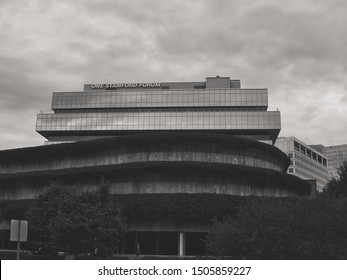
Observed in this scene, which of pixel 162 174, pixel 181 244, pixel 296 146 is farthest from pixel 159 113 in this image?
pixel 296 146

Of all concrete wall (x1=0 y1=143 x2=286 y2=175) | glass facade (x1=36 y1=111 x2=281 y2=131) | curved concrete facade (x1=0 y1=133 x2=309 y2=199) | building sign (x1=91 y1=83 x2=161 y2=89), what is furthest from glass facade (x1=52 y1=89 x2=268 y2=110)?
concrete wall (x1=0 y1=143 x2=286 y2=175)

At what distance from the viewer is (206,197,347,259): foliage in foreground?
966 inches

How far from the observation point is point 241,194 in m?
51.9

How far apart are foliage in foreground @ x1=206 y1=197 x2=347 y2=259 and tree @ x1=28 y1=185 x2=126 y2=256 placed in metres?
10.9

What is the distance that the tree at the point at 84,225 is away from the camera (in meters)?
34.5

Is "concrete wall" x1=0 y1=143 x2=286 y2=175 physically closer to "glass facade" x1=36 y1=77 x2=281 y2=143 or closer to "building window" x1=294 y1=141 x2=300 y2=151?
"glass facade" x1=36 y1=77 x2=281 y2=143

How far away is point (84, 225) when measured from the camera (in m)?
33.9

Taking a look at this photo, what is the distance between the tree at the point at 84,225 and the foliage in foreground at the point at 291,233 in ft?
35.7

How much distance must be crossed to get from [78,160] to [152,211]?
54.6 ft

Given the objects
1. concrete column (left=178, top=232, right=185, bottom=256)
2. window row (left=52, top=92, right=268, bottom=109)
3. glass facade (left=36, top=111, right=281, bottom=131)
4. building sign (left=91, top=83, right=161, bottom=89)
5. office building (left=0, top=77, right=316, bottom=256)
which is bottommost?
concrete column (left=178, top=232, right=185, bottom=256)

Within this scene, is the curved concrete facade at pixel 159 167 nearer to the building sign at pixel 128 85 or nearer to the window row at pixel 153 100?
the window row at pixel 153 100

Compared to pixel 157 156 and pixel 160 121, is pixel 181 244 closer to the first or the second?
pixel 157 156
